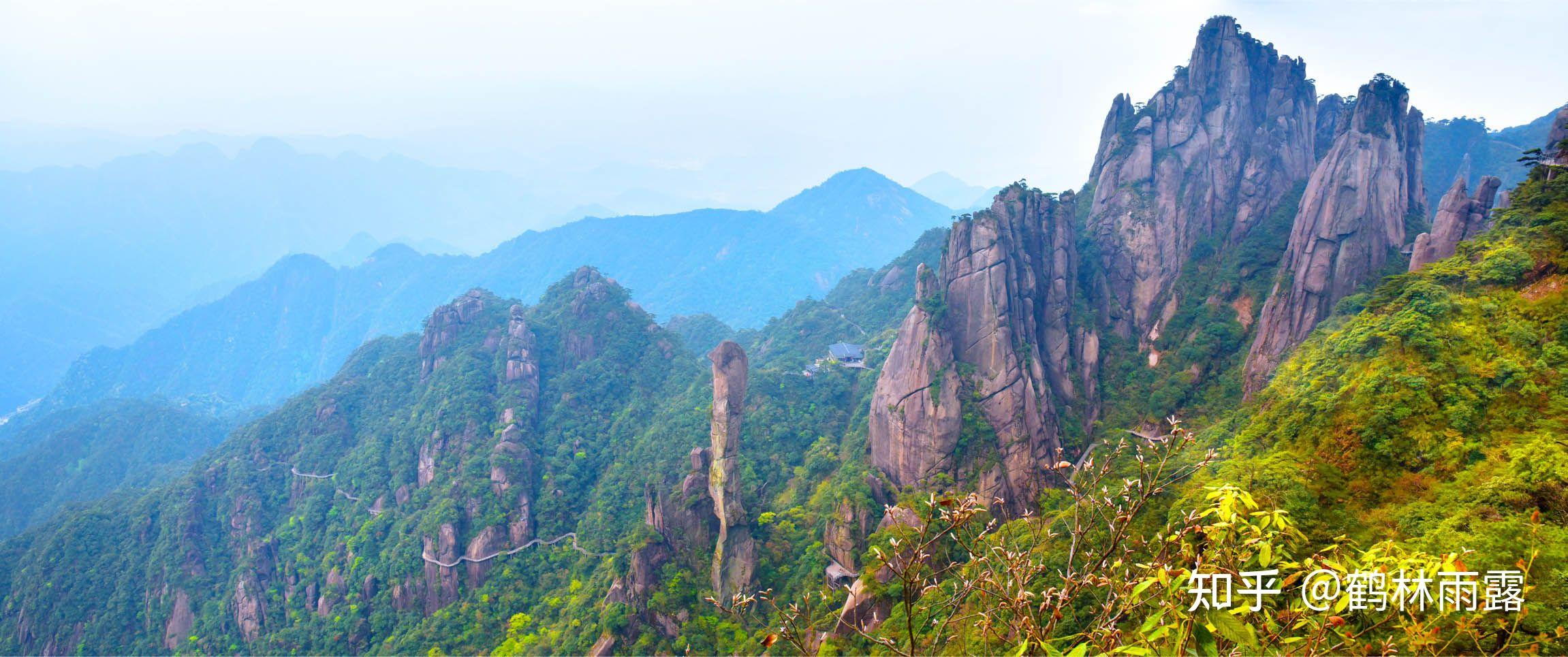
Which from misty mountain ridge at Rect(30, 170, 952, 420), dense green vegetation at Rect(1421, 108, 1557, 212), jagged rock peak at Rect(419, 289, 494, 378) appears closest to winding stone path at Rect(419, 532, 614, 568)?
jagged rock peak at Rect(419, 289, 494, 378)

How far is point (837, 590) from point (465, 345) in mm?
38070

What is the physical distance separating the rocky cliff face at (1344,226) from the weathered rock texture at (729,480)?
887 inches

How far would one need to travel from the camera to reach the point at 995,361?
102ft

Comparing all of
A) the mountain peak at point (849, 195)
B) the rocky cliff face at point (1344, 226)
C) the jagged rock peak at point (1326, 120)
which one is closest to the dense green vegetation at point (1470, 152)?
the jagged rock peak at point (1326, 120)

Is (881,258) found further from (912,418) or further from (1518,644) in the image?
(1518,644)

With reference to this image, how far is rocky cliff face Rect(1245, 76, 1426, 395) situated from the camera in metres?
29.1

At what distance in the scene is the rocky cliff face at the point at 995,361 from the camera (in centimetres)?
2966

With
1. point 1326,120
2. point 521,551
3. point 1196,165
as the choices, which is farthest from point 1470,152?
point 521,551

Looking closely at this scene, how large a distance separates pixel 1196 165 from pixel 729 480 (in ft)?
107

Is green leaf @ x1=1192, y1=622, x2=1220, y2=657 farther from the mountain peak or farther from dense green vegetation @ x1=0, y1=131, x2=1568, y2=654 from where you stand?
the mountain peak

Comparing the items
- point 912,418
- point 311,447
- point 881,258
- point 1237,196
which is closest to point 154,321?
point 311,447

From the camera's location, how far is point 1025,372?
102 feet

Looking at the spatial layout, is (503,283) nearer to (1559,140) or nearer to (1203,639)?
(1559,140)

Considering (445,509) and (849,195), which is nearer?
(445,509)
